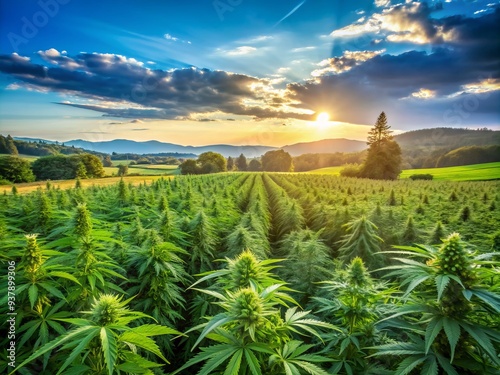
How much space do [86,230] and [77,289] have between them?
74cm

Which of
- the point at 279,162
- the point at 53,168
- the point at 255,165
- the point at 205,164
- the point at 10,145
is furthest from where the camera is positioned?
the point at 255,165

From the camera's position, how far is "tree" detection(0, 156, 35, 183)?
32.3 m

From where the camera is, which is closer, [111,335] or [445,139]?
[111,335]

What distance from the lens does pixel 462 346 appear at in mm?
1872

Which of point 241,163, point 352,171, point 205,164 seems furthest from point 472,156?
point 241,163

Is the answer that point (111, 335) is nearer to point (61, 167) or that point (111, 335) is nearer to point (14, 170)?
point (14, 170)

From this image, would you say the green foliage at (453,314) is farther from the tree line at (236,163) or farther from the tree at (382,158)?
the tree line at (236,163)

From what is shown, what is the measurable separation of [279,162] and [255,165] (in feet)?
65.8

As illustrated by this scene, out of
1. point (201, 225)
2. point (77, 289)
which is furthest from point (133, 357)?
point (201, 225)

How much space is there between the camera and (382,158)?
54375 mm

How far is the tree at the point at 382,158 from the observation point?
177ft

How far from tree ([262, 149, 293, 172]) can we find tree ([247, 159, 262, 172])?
8549 mm

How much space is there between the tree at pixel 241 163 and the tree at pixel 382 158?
8701 cm

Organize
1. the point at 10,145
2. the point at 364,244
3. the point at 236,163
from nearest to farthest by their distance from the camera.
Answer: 1. the point at 364,244
2. the point at 10,145
3. the point at 236,163
